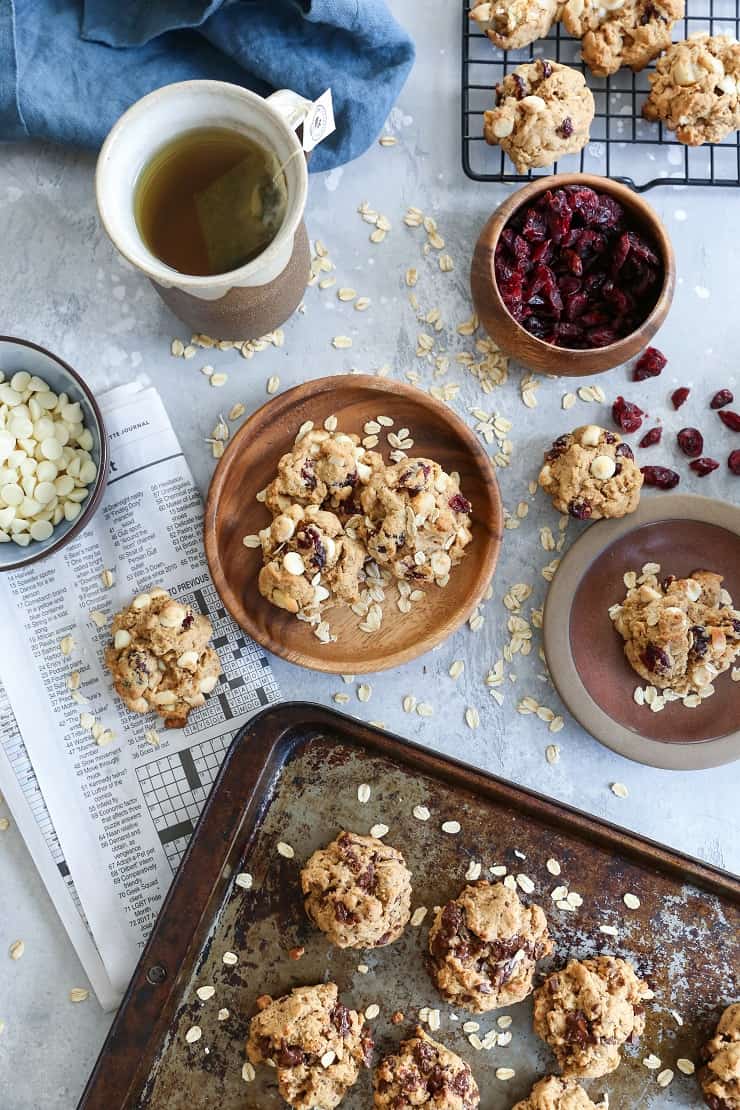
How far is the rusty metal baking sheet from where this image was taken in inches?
74.1

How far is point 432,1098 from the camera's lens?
1.83m

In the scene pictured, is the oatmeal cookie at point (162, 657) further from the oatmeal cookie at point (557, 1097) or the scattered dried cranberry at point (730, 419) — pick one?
the scattered dried cranberry at point (730, 419)

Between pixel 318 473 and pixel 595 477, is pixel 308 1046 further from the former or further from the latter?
pixel 595 477

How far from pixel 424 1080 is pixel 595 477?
1.21 metres

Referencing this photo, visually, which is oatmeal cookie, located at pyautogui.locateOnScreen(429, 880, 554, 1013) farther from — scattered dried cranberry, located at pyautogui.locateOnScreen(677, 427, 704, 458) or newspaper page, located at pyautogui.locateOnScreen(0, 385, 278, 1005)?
scattered dried cranberry, located at pyautogui.locateOnScreen(677, 427, 704, 458)

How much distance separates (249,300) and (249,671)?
76 cm

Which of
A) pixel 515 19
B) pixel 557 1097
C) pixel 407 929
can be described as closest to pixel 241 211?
pixel 515 19

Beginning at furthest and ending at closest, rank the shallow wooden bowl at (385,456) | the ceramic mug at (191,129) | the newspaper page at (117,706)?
1. the newspaper page at (117,706)
2. the shallow wooden bowl at (385,456)
3. the ceramic mug at (191,129)

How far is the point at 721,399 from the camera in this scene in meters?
2.09

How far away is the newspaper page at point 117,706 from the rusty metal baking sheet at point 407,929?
16 centimetres

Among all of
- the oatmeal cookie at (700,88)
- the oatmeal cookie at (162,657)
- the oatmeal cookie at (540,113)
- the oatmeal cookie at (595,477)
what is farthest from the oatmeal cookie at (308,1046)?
the oatmeal cookie at (700,88)

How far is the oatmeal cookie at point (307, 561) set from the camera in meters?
1.86

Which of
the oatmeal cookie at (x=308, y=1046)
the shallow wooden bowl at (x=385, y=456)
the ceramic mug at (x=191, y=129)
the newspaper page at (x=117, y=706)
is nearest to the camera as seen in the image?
the ceramic mug at (x=191, y=129)

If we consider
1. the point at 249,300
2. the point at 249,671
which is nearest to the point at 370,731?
the point at 249,671
